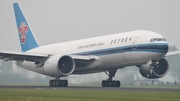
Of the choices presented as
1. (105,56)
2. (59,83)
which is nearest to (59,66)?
(59,83)

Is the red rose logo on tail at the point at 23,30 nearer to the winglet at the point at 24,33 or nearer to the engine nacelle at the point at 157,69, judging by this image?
the winglet at the point at 24,33

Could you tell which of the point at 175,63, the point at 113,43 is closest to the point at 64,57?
the point at 113,43

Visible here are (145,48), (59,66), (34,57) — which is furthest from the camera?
(34,57)

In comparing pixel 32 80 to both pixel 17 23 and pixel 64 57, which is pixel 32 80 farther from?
pixel 64 57

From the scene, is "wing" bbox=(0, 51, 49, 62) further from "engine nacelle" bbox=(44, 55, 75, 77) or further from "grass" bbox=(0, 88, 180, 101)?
"grass" bbox=(0, 88, 180, 101)

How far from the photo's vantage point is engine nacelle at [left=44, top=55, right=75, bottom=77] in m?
52.4

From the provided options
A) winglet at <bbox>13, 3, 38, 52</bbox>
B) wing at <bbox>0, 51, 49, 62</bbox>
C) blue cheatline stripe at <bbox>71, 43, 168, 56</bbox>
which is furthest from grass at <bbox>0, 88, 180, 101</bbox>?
winglet at <bbox>13, 3, 38, 52</bbox>

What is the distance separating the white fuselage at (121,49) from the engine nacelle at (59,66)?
11.0ft

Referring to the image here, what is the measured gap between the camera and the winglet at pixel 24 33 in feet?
218

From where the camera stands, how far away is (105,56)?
2143 inches

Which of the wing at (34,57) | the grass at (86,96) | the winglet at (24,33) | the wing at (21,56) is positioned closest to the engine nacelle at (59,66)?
the wing at (21,56)

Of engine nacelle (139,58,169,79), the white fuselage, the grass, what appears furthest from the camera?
engine nacelle (139,58,169,79)

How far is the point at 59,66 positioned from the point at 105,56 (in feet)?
16.2

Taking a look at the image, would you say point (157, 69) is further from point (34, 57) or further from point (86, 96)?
point (86, 96)
